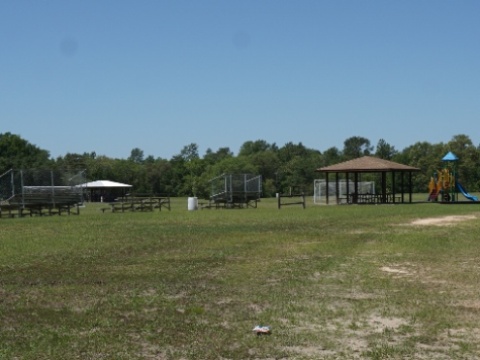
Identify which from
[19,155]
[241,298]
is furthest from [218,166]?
[241,298]

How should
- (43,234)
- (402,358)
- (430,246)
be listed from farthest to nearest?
(43,234) → (430,246) → (402,358)

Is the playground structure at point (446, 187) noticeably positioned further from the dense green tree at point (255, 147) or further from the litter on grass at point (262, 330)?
the dense green tree at point (255, 147)

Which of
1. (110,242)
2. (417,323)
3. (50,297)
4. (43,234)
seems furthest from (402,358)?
(43,234)

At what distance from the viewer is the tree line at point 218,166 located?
3447 inches

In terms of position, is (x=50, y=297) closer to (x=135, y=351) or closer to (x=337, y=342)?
(x=135, y=351)

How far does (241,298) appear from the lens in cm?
892

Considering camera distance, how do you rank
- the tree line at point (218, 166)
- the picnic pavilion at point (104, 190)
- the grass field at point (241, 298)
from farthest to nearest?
the tree line at point (218, 166) → the picnic pavilion at point (104, 190) → the grass field at point (241, 298)

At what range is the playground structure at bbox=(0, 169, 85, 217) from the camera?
3203 centimetres

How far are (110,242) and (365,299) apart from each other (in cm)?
967

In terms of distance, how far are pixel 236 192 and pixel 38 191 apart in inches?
495

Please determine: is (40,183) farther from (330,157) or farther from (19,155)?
(330,157)

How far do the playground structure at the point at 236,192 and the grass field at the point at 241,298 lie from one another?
2309cm

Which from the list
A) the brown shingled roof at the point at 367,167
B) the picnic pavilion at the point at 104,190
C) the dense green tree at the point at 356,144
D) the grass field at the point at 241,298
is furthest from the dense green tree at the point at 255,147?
the grass field at the point at 241,298

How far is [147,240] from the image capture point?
17562 millimetres
